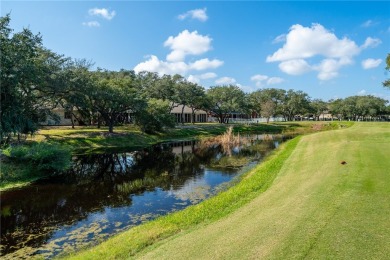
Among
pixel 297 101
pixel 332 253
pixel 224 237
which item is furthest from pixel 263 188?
pixel 297 101

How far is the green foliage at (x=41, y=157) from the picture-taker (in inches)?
872

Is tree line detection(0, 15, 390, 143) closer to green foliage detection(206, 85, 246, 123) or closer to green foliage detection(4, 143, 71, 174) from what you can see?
green foliage detection(206, 85, 246, 123)

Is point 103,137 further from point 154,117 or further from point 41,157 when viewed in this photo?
point 41,157

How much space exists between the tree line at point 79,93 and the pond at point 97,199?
25.6 feet

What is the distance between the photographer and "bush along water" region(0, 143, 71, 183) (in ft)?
68.9

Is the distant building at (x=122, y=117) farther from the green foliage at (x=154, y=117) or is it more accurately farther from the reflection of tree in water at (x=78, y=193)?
the reflection of tree in water at (x=78, y=193)

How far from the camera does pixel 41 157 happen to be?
22516 millimetres

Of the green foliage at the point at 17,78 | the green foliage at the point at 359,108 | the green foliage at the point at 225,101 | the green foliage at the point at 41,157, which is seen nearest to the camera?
the green foliage at the point at 41,157

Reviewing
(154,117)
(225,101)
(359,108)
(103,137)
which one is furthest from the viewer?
(359,108)

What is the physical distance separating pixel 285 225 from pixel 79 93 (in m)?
36.5

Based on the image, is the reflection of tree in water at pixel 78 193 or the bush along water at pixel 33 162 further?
the bush along water at pixel 33 162

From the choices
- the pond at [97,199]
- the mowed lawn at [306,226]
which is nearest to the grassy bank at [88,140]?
the pond at [97,199]

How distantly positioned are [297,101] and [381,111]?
41.3 meters

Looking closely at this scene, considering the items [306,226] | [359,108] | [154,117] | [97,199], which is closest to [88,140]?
[154,117]
